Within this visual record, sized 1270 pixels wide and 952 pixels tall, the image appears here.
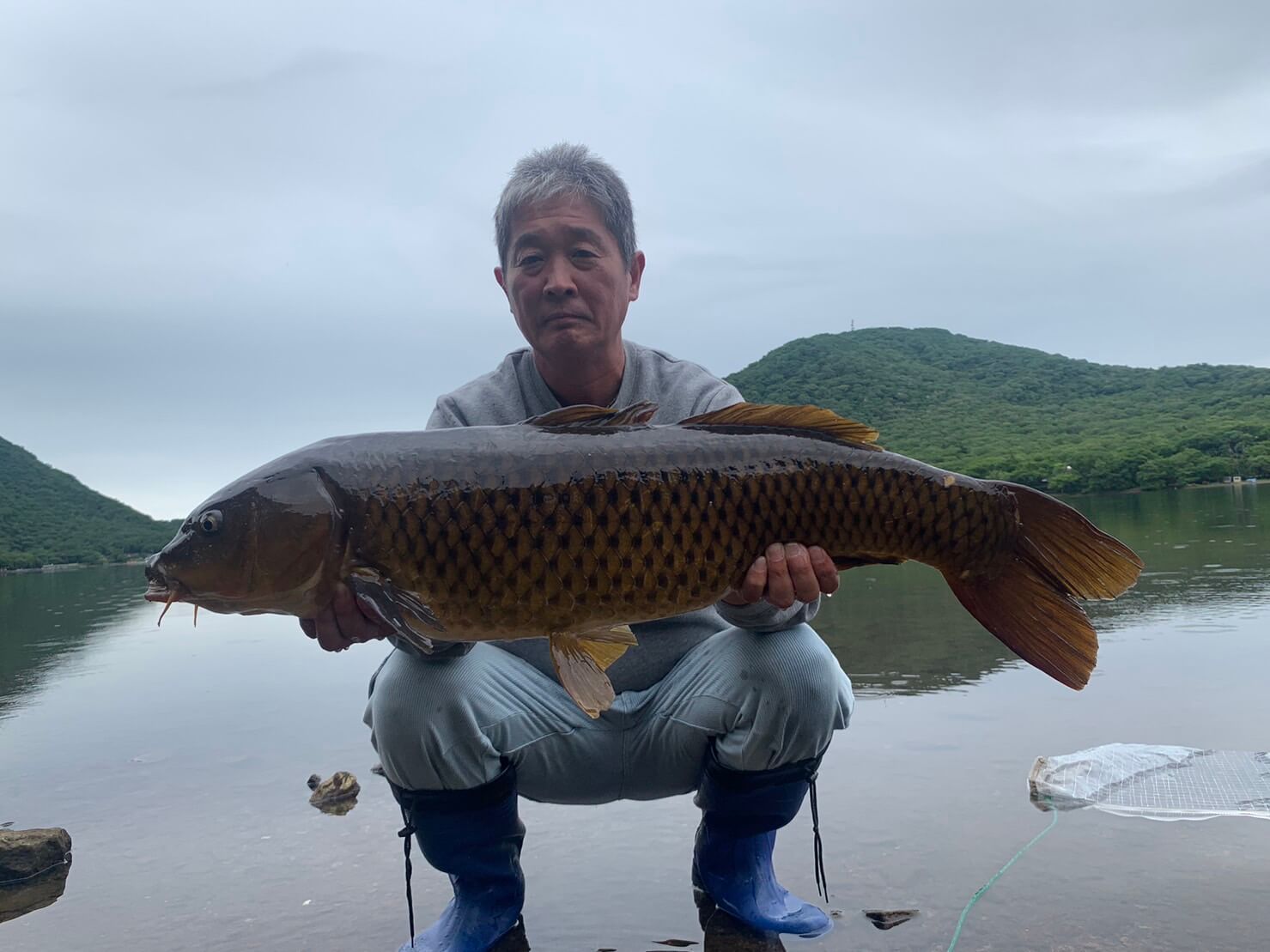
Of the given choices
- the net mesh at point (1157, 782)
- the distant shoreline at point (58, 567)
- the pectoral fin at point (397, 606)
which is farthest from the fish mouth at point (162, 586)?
the distant shoreline at point (58, 567)

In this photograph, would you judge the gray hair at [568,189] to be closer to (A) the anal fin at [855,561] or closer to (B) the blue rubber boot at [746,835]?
(A) the anal fin at [855,561]

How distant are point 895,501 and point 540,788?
1468 millimetres

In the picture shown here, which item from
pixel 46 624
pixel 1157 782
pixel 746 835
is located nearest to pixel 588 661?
pixel 746 835

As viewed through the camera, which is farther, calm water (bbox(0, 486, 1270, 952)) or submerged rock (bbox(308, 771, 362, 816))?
submerged rock (bbox(308, 771, 362, 816))

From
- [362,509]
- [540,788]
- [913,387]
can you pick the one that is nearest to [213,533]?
[362,509]

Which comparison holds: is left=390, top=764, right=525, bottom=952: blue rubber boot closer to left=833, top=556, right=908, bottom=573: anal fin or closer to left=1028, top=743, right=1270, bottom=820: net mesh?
left=833, top=556, right=908, bottom=573: anal fin

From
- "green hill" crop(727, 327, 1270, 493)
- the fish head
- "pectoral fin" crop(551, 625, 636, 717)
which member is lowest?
"pectoral fin" crop(551, 625, 636, 717)

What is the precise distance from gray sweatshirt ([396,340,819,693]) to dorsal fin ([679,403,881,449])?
1.64 feet

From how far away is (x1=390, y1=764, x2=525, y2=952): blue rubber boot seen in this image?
2674 mm

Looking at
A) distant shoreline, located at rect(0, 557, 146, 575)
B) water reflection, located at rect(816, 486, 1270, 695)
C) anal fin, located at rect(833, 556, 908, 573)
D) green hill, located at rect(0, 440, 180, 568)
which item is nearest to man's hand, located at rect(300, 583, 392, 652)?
anal fin, located at rect(833, 556, 908, 573)

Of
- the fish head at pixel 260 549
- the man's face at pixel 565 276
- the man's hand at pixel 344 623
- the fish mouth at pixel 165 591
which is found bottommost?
the man's hand at pixel 344 623

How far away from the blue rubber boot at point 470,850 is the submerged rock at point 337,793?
4.80ft

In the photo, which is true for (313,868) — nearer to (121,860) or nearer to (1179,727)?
(121,860)

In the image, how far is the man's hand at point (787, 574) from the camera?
8.17 ft
